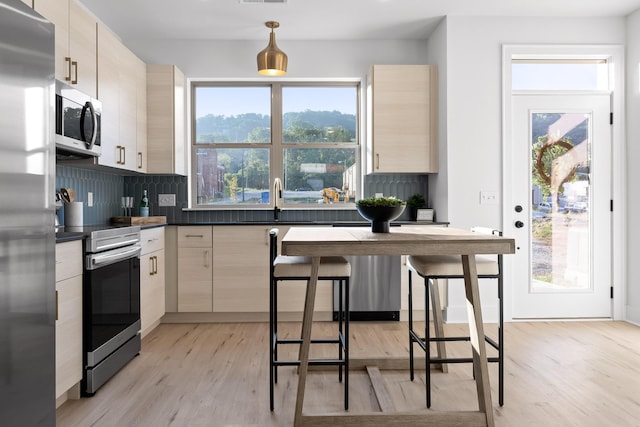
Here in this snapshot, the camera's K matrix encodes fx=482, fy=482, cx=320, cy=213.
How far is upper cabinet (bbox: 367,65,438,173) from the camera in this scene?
14.5 feet

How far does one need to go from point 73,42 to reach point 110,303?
5.24 ft

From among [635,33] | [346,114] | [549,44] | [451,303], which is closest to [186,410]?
[451,303]

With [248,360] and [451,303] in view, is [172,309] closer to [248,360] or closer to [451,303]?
[248,360]

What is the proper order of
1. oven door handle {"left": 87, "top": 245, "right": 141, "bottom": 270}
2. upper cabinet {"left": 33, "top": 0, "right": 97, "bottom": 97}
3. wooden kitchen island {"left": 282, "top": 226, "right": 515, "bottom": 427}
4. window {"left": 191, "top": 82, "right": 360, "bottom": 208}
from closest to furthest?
wooden kitchen island {"left": 282, "top": 226, "right": 515, "bottom": 427}, oven door handle {"left": 87, "top": 245, "right": 141, "bottom": 270}, upper cabinet {"left": 33, "top": 0, "right": 97, "bottom": 97}, window {"left": 191, "top": 82, "right": 360, "bottom": 208}

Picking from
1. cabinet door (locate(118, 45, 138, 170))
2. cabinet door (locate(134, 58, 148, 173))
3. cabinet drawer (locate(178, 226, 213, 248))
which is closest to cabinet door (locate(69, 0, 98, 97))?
cabinet door (locate(118, 45, 138, 170))

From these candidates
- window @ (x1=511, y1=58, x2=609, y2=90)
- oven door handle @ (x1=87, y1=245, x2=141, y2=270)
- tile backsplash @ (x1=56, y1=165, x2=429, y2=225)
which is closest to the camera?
oven door handle @ (x1=87, y1=245, x2=141, y2=270)

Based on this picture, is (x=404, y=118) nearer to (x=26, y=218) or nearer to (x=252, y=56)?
(x=252, y=56)

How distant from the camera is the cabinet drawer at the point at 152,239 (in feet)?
11.9

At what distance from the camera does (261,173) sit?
495 cm

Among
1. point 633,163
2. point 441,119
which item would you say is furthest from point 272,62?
point 633,163

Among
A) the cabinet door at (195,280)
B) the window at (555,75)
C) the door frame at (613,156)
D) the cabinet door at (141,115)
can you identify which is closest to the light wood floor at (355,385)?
the cabinet door at (195,280)

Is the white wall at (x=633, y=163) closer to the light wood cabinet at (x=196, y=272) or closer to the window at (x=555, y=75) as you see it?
the window at (x=555, y=75)

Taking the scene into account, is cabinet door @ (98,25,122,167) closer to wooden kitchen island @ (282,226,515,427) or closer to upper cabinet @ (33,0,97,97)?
upper cabinet @ (33,0,97,97)

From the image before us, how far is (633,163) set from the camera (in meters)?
4.17
